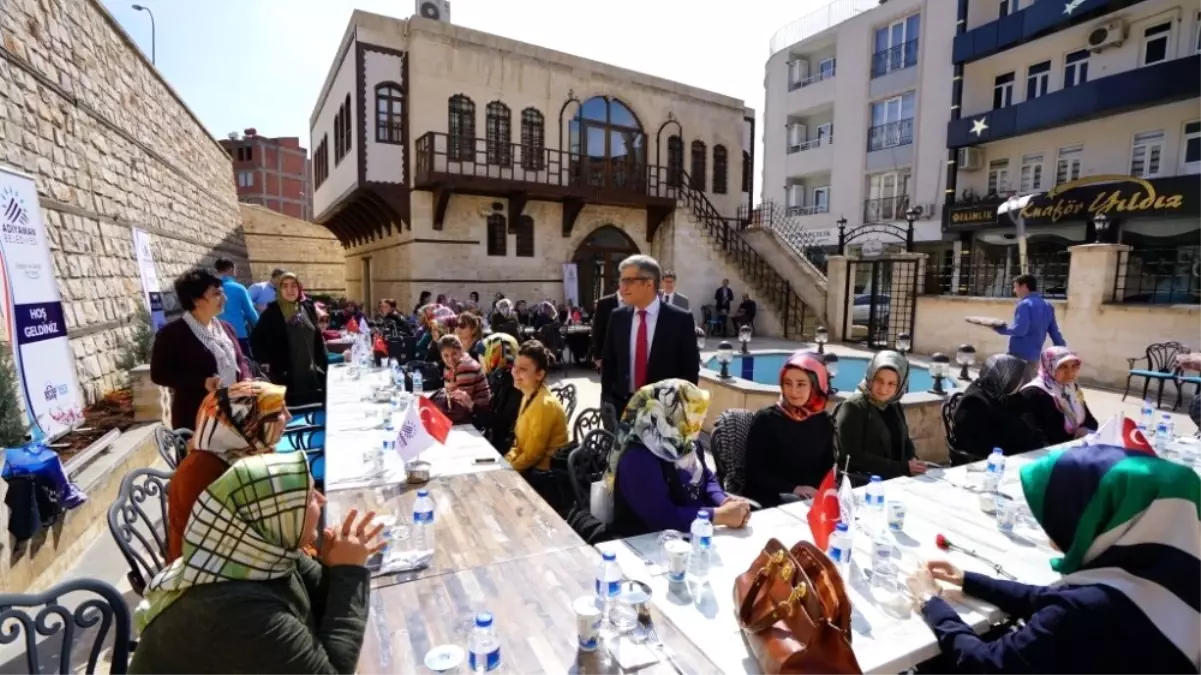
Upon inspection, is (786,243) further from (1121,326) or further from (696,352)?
(696,352)

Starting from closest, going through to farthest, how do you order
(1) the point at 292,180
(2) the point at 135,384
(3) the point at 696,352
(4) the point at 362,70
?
(3) the point at 696,352 → (2) the point at 135,384 → (4) the point at 362,70 → (1) the point at 292,180

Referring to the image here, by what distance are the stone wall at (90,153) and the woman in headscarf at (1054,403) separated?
344 inches

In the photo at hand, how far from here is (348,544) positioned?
1703 millimetres

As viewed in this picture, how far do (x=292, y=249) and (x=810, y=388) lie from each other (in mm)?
28801

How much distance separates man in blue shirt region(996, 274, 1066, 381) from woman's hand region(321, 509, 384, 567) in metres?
7.41

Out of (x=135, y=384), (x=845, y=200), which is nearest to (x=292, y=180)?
(x=845, y=200)

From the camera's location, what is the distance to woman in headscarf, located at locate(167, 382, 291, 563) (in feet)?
6.57

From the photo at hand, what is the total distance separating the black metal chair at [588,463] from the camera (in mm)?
3076

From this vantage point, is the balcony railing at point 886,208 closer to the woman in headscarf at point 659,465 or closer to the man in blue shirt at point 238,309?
the man in blue shirt at point 238,309

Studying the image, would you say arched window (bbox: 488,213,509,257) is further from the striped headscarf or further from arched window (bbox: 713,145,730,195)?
the striped headscarf

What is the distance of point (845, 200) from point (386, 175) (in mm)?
16835

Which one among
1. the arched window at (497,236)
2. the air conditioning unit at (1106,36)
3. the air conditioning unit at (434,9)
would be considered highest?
the air conditioning unit at (434,9)

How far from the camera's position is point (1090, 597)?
162 centimetres

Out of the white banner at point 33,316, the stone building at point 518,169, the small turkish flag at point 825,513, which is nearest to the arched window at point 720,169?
the stone building at point 518,169
